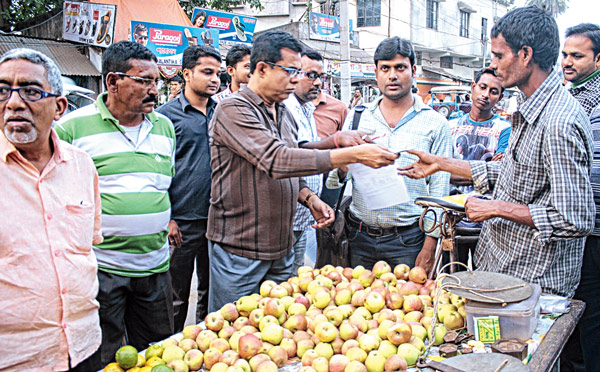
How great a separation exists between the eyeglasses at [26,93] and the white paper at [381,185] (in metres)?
1.68

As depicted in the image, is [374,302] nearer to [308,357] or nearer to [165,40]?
[308,357]

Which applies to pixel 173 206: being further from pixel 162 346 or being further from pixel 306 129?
pixel 162 346

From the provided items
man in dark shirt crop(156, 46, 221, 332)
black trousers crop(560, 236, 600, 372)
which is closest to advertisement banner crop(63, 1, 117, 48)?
man in dark shirt crop(156, 46, 221, 332)

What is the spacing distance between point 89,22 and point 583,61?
11.0 metres

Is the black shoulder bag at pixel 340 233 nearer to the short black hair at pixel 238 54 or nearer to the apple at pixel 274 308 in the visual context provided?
the apple at pixel 274 308

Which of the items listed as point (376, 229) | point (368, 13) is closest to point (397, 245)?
point (376, 229)

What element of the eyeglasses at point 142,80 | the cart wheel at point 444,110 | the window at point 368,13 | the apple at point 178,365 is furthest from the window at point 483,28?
the apple at point 178,365

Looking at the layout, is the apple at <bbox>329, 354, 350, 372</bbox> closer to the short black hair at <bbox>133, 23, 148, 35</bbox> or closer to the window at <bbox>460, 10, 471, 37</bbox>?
the short black hair at <bbox>133, 23, 148, 35</bbox>

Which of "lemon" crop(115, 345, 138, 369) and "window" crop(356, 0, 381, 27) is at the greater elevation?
"window" crop(356, 0, 381, 27)

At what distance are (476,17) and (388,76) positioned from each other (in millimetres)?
39583

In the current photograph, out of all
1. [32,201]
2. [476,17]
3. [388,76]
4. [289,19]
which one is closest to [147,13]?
[388,76]

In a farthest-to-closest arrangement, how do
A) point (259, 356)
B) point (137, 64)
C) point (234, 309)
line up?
point (137, 64) → point (234, 309) → point (259, 356)

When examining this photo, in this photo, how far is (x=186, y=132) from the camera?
361cm

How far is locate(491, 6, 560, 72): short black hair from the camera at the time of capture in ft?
7.03
